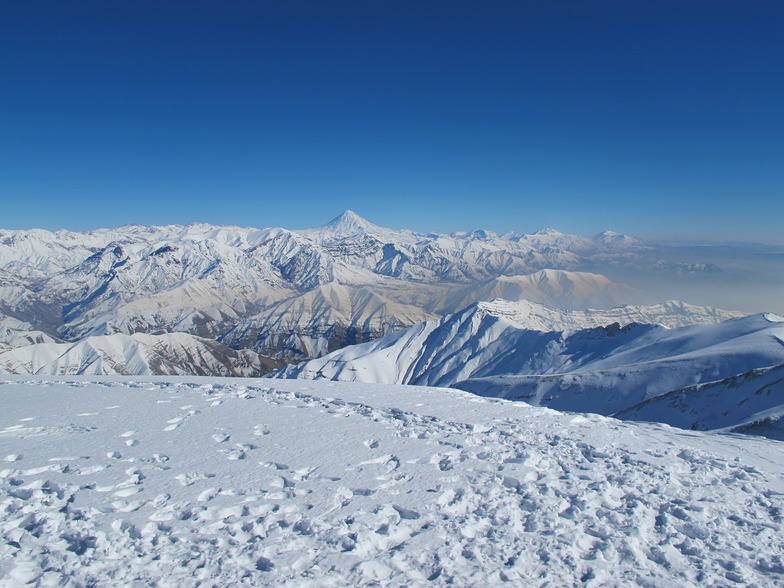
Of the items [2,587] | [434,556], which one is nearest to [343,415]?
[434,556]

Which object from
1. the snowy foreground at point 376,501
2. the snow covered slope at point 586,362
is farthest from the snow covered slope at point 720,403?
the snowy foreground at point 376,501

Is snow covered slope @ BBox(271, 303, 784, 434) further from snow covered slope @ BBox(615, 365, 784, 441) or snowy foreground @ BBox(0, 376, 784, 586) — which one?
snowy foreground @ BBox(0, 376, 784, 586)

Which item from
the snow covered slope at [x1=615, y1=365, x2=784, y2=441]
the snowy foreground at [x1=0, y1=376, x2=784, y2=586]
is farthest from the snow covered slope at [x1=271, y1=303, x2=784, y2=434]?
the snowy foreground at [x1=0, y1=376, x2=784, y2=586]

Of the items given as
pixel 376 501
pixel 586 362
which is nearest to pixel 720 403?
pixel 376 501

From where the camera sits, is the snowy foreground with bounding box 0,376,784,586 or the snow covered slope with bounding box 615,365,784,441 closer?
the snowy foreground with bounding box 0,376,784,586

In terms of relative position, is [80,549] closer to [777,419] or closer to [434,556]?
[434,556]

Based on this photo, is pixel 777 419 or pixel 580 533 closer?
pixel 580 533
